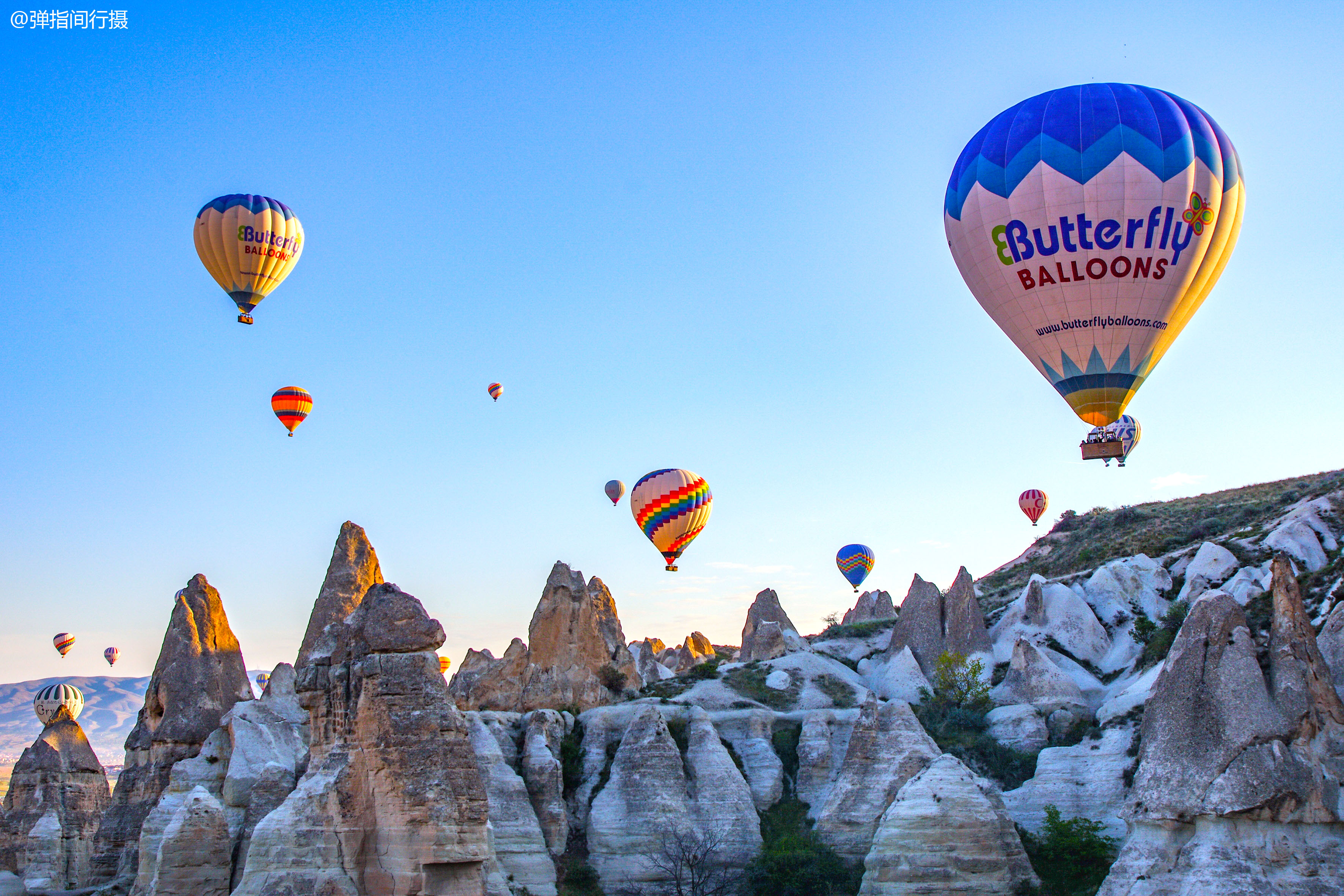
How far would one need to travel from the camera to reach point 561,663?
45.0 m

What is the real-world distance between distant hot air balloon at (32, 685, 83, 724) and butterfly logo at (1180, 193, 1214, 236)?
4805 centimetres

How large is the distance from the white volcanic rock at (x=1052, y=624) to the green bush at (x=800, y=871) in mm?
17728

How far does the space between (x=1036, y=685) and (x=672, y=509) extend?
56.4ft

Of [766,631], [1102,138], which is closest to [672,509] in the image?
[766,631]

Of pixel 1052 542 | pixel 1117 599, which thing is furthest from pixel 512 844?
pixel 1052 542

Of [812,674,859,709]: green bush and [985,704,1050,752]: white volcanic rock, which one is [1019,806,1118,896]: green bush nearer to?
[985,704,1050,752]: white volcanic rock

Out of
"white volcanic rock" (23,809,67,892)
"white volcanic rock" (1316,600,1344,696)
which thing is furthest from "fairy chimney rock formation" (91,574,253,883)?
"white volcanic rock" (1316,600,1344,696)

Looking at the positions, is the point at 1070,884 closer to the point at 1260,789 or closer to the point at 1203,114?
the point at 1260,789

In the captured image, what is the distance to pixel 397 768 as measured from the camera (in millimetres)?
21141

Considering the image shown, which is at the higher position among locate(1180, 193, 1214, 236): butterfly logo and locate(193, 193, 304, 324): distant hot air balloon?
locate(193, 193, 304, 324): distant hot air balloon

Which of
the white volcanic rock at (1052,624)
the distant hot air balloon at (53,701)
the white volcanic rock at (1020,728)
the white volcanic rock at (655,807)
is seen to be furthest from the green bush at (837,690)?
the distant hot air balloon at (53,701)

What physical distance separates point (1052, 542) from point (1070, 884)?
2048 inches

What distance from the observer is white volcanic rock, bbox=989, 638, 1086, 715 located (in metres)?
43.4

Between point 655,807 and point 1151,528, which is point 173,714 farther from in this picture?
point 1151,528
